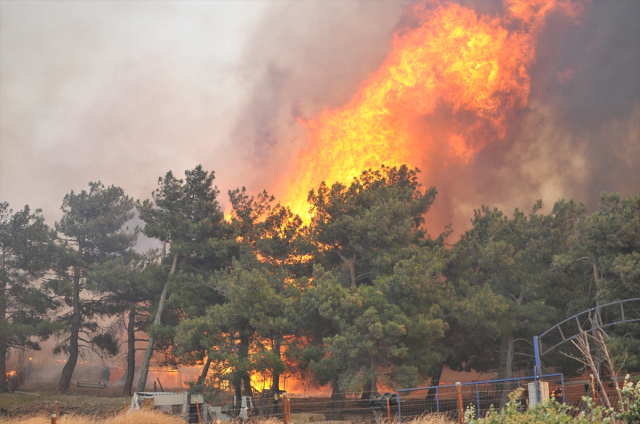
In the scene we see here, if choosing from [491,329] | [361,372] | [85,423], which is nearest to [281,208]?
[361,372]

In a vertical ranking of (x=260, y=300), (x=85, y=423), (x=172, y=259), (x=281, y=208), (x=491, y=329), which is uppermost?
(x=281, y=208)

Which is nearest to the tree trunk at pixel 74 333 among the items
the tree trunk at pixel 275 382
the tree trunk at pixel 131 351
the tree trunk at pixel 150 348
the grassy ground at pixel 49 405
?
the tree trunk at pixel 131 351

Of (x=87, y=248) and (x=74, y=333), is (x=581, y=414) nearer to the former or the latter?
(x=74, y=333)

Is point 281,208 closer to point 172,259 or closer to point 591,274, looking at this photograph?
point 172,259

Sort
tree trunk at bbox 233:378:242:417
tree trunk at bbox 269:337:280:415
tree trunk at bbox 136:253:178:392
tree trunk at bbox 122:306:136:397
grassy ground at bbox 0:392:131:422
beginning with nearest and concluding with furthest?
grassy ground at bbox 0:392:131:422 < tree trunk at bbox 269:337:280:415 < tree trunk at bbox 233:378:242:417 < tree trunk at bbox 136:253:178:392 < tree trunk at bbox 122:306:136:397

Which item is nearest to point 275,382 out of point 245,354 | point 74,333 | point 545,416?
point 245,354

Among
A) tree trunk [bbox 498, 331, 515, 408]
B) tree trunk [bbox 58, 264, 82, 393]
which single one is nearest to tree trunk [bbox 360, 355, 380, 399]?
tree trunk [bbox 498, 331, 515, 408]

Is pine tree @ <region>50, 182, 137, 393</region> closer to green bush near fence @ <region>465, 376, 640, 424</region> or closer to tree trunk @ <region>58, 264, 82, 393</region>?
tree trunk @ <region>58, 264, 82, 393</region>

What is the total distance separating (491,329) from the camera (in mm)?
36188

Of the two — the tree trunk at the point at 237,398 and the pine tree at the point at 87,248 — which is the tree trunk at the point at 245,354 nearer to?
the tree trunk at the point at 237,398

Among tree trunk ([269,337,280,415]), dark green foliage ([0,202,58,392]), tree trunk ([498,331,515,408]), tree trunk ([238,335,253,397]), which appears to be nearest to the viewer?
tree trunk ([269,337,280,415])

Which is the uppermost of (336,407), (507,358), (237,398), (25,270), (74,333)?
(25,270)

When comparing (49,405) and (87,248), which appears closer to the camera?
(49,405)

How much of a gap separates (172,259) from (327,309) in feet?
59.2
